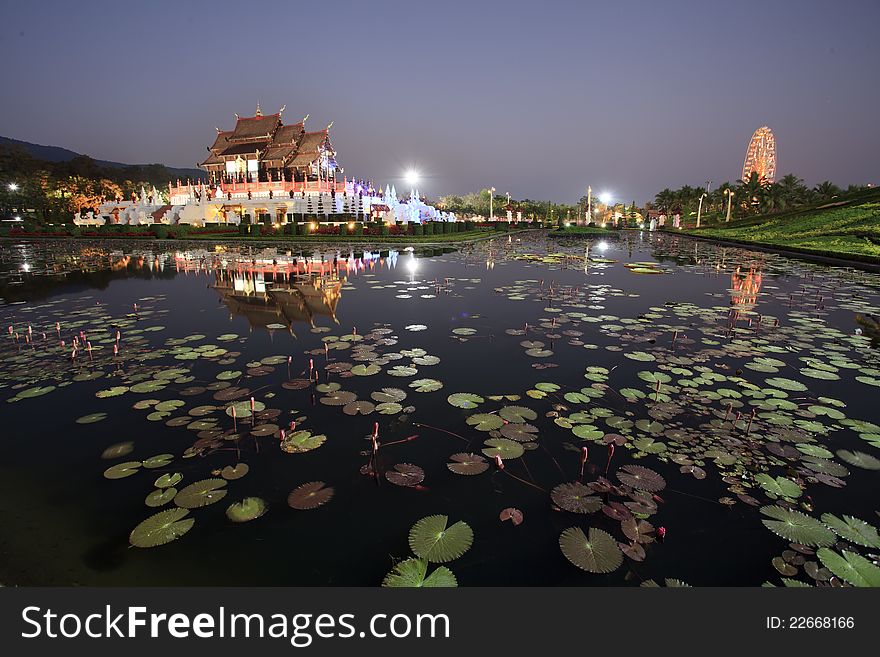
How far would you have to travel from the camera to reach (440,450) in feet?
13.5

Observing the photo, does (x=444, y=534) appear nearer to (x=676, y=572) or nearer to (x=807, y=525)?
(x=676, y=572)

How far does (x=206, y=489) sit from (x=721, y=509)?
4313 mm

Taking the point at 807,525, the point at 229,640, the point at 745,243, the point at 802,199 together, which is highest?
the point at 802,199

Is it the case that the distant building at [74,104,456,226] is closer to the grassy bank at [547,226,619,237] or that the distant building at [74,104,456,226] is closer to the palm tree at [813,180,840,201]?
the grassy bank at [547,226,619,237]

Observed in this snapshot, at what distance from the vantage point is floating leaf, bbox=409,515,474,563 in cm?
281

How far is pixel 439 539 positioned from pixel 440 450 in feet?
3.97

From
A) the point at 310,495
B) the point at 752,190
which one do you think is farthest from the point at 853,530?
the point at 752,190

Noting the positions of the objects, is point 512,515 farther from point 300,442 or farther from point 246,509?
point 300,442

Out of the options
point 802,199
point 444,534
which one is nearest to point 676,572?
point 444,534

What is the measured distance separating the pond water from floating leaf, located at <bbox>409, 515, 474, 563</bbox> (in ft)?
0.06

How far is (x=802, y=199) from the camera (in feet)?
228

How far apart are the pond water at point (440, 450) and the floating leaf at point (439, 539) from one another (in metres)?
0.02

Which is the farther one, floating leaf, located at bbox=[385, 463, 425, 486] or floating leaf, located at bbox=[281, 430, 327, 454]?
floating leaf, located at bbox=[281, 430, 327, 454]

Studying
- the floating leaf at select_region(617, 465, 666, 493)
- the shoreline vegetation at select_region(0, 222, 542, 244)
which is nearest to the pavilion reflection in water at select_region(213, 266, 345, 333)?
the floating leaf at select_region(617, 465, 666, 493)
